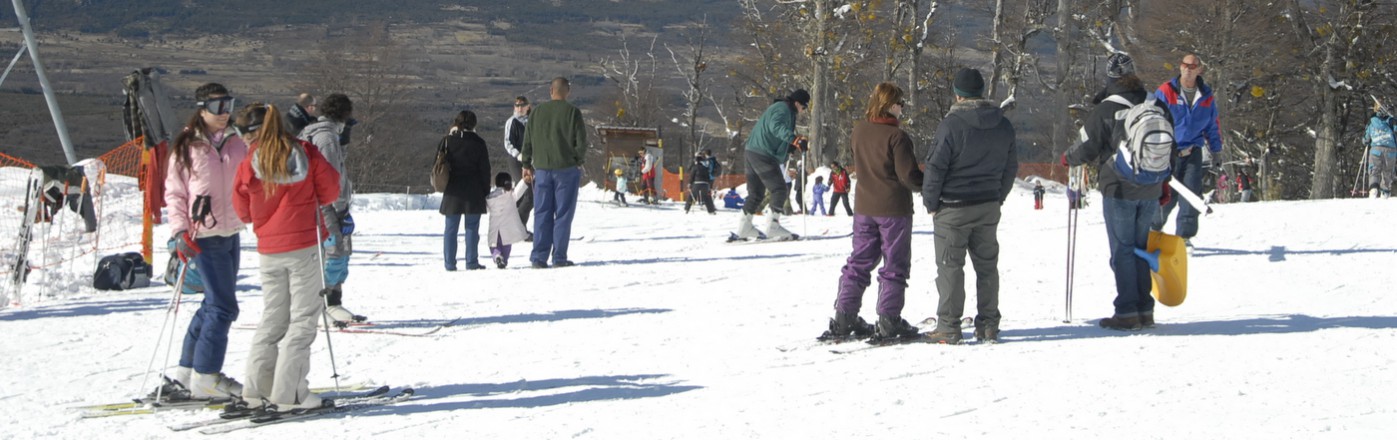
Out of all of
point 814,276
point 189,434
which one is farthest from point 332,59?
point 189,434

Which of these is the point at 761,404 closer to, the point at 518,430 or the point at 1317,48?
the point at 518,430

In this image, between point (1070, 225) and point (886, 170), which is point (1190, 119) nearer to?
point (1070, 225)

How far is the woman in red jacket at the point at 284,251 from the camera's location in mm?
6383

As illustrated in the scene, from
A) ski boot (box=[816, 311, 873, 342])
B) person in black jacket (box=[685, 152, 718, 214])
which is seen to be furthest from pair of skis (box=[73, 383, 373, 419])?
person in black jacket (box=[685, 152, 718, 214])

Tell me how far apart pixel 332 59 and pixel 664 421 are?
71.8 metres

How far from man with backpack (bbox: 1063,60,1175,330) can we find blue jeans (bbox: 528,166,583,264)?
5.99m

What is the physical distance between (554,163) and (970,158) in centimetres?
640

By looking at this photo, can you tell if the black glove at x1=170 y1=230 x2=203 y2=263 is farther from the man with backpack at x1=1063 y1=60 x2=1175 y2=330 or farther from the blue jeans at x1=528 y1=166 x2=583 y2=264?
the blue jeans at x1=528 y1=166 x2=583 y2=264

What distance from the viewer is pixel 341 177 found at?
9148 mm

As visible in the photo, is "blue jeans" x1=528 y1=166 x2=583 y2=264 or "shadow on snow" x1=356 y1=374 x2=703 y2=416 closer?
"shadow on snow" x1=356 y1=374 x2=703 y2=416

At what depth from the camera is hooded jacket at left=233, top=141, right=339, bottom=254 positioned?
6387 millimetres

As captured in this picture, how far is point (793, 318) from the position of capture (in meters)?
9.52

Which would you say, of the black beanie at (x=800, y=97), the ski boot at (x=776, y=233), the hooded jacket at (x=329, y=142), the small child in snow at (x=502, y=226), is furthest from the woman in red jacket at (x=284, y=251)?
the ski boot at (x=776, y=233)

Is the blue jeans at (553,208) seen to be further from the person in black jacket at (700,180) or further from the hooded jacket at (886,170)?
the person in black jacket at (700,180)
